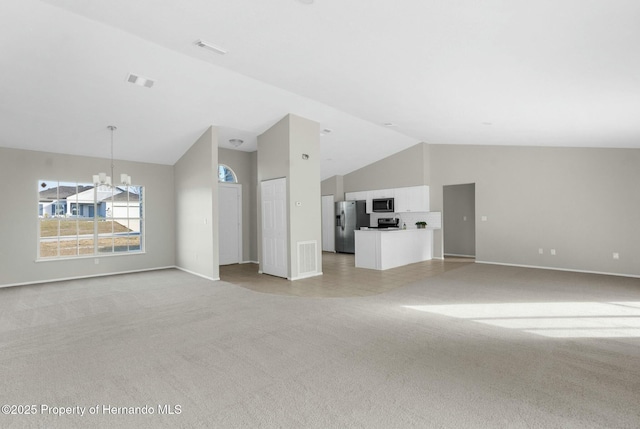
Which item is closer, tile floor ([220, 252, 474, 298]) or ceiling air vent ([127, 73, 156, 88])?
ceiling air vent ([127, 73, 156, 88])

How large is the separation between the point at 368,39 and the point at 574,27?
1.69m

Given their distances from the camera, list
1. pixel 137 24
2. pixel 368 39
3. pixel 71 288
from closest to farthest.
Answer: pixel 368 39
pixel 137 24
pixel 71 288

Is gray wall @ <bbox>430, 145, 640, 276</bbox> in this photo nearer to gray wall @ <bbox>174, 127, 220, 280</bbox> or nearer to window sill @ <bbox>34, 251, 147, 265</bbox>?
gray wall @ <bbox>174, 127, 220, 280</bbox>

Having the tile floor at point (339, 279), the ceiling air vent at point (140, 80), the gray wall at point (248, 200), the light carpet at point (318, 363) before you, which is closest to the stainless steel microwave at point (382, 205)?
the tile floor at point (339, 279)

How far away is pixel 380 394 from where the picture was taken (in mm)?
2293

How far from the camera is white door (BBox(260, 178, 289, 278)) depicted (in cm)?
658

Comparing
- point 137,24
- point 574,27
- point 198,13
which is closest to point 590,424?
point 574,27

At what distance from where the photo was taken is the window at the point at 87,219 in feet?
21.6

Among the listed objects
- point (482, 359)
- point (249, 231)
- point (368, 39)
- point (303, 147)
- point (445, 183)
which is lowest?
point (482, 359)

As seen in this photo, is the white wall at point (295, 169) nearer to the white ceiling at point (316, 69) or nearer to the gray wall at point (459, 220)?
the white ceiling at point (316, 69)

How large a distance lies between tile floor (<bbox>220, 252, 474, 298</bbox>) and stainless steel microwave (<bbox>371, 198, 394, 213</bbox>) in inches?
77.2

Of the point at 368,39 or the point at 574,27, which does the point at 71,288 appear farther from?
the point at 574,27

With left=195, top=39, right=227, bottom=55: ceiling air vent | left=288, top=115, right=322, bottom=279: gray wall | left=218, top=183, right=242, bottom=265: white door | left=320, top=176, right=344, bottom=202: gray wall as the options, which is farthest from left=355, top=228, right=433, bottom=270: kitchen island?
left=195, top=39, right=227, bottom=55: ceiling air vent

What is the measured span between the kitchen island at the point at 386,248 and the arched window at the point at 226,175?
3468 mm
